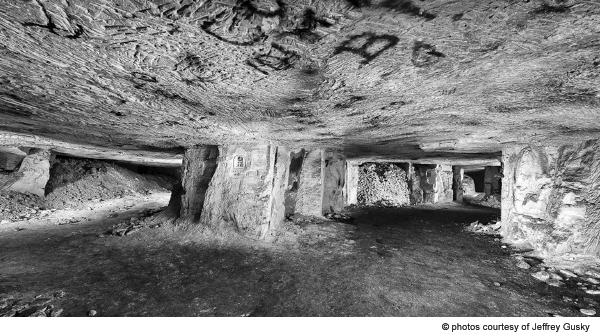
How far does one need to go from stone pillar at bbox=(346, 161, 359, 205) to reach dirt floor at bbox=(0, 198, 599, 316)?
527cm

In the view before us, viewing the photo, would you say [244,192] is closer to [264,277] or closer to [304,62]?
[264,277]

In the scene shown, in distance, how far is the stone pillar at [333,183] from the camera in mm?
8164

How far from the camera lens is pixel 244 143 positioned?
5.09 metres

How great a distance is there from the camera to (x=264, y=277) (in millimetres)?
3279

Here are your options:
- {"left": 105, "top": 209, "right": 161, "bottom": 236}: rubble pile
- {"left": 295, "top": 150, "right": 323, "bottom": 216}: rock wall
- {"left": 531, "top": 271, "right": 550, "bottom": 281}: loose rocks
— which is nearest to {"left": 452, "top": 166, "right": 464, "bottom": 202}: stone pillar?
{"left": 295, "top": 150, "right": 323, "bottom": 216}: rock wall

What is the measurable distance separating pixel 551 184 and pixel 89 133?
8641 mm

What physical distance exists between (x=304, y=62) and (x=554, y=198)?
17.9ft

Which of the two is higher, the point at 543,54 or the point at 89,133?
the point at 543,54

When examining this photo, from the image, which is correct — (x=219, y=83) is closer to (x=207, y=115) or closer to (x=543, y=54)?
(x=207, y=115)

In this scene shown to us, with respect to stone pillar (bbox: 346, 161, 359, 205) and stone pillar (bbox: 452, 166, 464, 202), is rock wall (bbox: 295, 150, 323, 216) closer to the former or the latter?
stone pillar (bbox: 346, 161, 359, 205)

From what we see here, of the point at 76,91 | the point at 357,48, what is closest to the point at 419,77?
the point at 357,48

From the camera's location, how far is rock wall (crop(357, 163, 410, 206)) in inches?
446

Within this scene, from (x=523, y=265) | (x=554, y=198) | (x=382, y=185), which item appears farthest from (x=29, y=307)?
(x=382, y=185)

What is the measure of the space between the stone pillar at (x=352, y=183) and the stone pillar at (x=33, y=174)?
10.2m
